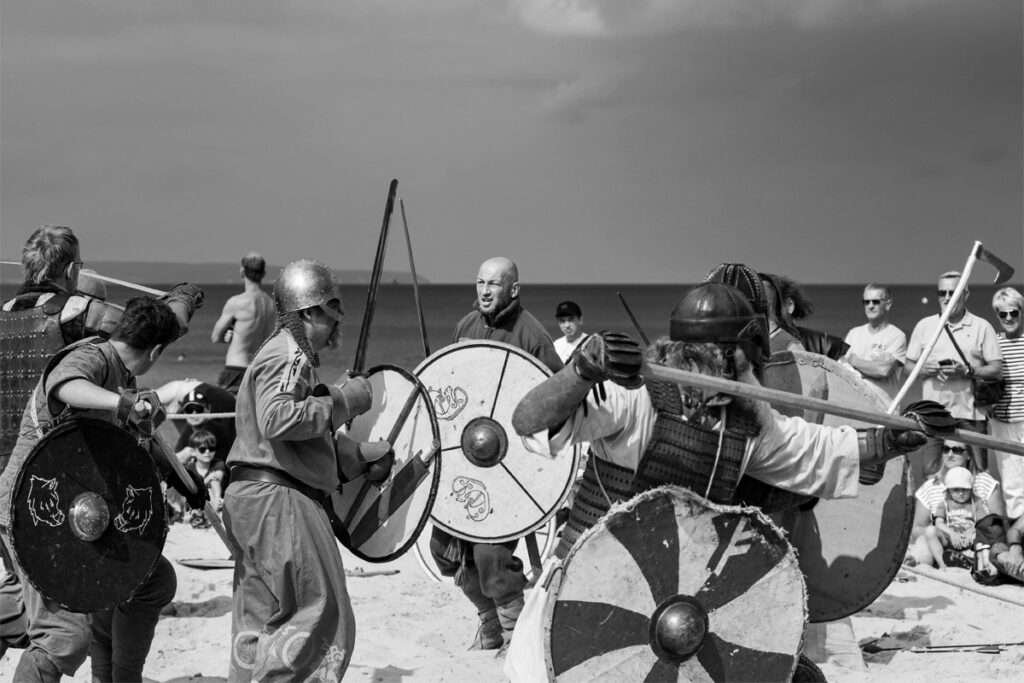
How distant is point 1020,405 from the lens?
7875 millimetres

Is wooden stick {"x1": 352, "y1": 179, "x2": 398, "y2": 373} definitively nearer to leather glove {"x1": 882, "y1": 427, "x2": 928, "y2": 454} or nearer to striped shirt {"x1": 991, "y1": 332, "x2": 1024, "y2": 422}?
leather glove {"x1": 882, "y1": 427, "x2": 928, "y2": 454}

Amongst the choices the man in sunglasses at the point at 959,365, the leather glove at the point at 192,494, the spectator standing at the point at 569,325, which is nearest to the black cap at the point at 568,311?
the spectator standing at the point at 569,325

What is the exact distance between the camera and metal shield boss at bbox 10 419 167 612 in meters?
4.11

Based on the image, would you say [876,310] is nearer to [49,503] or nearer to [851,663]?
[851,663]

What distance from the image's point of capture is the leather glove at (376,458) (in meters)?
4.62

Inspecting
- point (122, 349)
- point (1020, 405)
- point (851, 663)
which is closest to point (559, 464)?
point (851, 663)

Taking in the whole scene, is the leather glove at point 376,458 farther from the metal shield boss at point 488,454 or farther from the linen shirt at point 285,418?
the metal shield boss at point 488,454

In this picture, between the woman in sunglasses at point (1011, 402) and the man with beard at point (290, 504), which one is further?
the woman in sunglasses at point (1011, 402)

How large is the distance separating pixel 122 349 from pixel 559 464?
2.10m

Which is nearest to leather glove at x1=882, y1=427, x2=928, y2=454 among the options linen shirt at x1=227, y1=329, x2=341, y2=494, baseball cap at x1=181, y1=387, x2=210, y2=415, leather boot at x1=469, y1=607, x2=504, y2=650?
linen shirt at x1=227, y1=329, x2=341, y2=494

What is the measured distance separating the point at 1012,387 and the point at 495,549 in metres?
3.85

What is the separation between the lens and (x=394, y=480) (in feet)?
15.6

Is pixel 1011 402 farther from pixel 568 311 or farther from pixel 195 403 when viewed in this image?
pixel 195 403

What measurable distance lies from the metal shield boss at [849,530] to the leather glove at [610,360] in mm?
992
